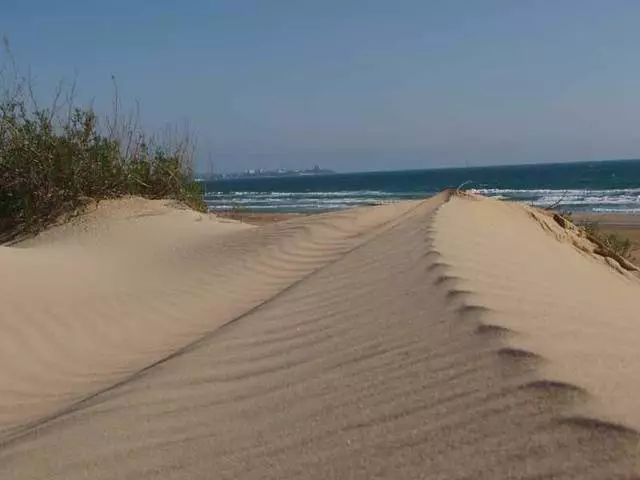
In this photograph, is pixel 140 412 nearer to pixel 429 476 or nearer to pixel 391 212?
pixel 429 476

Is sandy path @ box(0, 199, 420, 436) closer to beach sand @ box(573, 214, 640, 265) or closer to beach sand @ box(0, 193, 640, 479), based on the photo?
beach sand @ box(0, 193, 640, 479)

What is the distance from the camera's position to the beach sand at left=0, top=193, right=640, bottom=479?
2014 mm

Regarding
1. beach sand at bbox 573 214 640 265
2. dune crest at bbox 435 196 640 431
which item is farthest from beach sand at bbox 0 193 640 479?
beach sand at bbox 573 214 640 265

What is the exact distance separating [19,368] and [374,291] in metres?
2.21

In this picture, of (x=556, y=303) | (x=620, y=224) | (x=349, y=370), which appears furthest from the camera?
(x=620, y=224)

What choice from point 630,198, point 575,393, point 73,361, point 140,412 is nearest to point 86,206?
point 73,361

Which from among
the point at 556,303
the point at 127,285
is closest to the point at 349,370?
the point at 556,303

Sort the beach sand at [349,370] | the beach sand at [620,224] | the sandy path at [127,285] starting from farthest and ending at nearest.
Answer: the beach sand at [620,224], the sandy path at [127,285], the beach sand at [349,370]

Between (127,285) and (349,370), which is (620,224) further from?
(349,370)

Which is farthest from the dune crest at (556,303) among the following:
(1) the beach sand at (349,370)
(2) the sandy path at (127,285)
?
(2) the sandy path at (127,285)

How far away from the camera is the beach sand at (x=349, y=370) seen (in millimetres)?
2014

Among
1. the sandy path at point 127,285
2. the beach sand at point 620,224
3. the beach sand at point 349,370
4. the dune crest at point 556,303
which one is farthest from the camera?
the beach sand at point 620,224

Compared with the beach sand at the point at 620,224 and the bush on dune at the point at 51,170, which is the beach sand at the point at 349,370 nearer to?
the bush on dune at the point at 51,170

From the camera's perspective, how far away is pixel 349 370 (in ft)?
9.18
